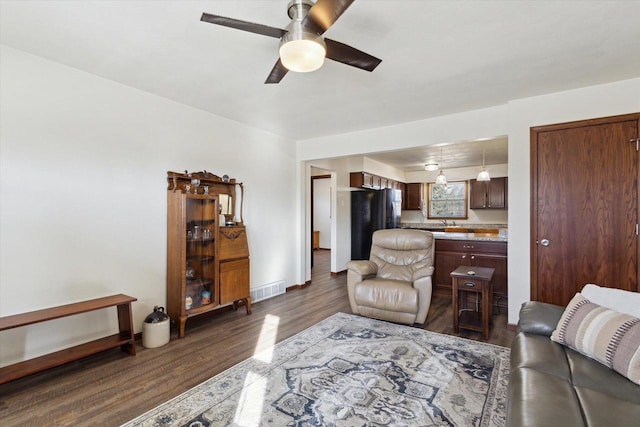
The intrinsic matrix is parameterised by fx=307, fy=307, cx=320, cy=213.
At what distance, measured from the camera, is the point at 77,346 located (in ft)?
8.63

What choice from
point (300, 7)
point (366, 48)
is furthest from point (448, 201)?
point (300, 7)

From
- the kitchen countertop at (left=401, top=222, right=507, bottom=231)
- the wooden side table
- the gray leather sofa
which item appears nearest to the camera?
the gray leather sofa

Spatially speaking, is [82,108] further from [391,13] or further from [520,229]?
[520,229]

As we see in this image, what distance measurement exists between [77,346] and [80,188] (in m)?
1.37

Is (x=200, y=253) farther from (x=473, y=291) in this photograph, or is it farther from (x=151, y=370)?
(x=473, y=291)

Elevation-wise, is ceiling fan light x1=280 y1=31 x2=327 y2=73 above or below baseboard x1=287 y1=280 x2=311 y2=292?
above

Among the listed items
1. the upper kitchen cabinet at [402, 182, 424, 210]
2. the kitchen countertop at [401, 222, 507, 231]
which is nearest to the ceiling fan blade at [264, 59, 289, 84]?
the kitchen countertop at [401, 222, 507, 231]

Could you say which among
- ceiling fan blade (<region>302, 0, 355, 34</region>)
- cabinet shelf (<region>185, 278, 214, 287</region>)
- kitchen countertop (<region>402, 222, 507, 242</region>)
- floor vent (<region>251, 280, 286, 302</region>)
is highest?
ceiling fan blade (<region>302, 0, 355, 34</region>)

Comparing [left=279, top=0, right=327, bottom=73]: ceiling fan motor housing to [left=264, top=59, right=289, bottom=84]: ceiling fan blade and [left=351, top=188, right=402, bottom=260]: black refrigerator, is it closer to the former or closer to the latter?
[left=264, top=59, right=289, bottom=84]: ceiling fan blade

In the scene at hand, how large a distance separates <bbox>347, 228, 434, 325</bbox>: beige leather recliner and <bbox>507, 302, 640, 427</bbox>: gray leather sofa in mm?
1432

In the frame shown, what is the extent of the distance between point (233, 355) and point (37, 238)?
1876mm

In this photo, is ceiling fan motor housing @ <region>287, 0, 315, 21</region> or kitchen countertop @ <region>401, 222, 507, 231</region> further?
kitchen countertop @ <region>401, 222, 507, 231</region>

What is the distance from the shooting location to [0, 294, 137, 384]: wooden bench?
7.21 feet

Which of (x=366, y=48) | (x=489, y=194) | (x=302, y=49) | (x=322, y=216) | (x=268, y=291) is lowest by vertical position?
(x=268, y=291)
